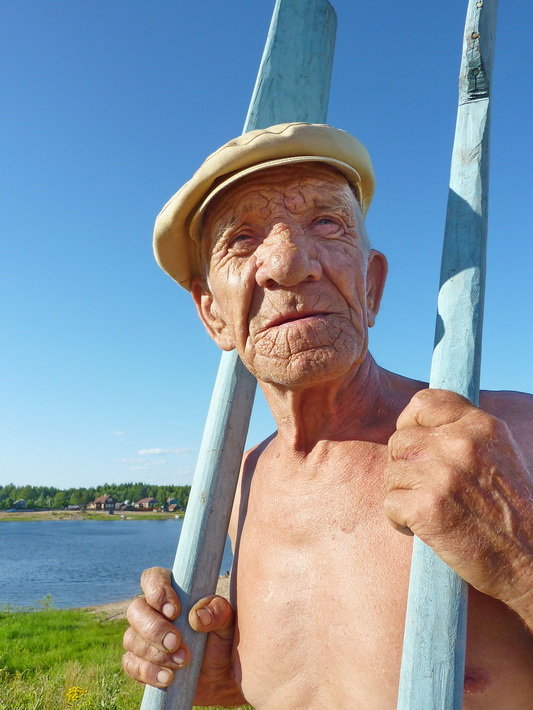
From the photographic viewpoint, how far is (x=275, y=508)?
189 cm

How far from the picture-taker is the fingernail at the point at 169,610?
1.81 meters

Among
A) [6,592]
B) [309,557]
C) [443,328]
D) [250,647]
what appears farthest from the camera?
[6,592]

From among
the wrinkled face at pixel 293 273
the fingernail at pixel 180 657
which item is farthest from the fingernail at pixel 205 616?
the wrinkled face at pixel 293 273

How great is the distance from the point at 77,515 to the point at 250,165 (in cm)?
13448

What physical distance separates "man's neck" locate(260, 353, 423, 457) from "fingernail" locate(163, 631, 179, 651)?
708mm

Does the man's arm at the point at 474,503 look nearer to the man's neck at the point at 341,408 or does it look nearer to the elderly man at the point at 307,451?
the elderly man at the point at 307,451

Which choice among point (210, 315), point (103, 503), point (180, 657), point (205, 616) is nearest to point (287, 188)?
point (210, 315)

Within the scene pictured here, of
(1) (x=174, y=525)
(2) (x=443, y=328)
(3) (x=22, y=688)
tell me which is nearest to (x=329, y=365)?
(2) (x=443, y=328)

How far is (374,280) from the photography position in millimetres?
1958

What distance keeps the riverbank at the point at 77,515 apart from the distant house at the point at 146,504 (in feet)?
3.30

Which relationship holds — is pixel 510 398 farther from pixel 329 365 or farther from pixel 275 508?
pixel 275 508

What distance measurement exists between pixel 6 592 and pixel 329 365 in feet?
117

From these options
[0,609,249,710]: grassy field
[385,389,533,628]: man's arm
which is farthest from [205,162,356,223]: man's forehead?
[0,609,249,710]: grassy field

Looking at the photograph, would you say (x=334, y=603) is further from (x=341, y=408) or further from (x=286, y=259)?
(x=286, y=259)
